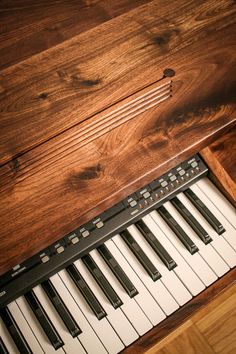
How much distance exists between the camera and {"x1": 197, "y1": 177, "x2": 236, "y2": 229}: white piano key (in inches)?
45.5

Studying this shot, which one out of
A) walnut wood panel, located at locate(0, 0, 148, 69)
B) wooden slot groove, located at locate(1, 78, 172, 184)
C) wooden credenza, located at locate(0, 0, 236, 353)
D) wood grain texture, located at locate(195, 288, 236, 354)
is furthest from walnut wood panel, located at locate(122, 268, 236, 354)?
walnut wood panel, located at locate(0, 0, 148, 69)

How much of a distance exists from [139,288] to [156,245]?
0.15 metres

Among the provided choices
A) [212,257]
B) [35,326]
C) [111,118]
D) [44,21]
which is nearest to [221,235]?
[212,257]

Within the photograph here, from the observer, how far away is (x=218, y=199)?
1.18 m

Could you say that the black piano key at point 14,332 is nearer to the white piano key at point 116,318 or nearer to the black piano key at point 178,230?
the white piano key at point 116,318

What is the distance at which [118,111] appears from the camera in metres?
1.12

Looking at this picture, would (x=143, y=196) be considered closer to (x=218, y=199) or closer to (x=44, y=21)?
(x=218, y=199)

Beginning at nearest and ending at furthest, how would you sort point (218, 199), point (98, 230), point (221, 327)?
point (98, 230)
point (218, 199)
point (221, 327)

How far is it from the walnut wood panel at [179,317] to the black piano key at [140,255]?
125 mm

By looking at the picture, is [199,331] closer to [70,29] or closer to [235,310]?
[235,310]

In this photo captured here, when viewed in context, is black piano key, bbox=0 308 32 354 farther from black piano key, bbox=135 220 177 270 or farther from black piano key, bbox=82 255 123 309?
black piano key, bbox=135 220 177 270

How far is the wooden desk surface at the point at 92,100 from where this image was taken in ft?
3.29

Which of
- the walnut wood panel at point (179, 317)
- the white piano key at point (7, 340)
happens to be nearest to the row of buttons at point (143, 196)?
the white piano key at point (7, 340)

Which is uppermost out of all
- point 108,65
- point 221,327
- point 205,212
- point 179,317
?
point 108,65
